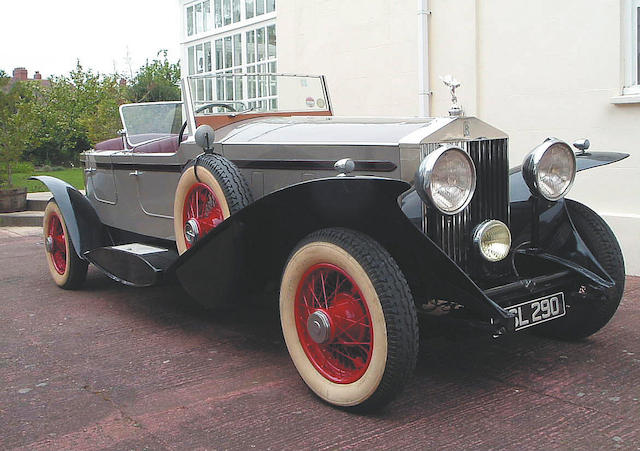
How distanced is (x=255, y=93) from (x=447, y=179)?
2214 millimetres

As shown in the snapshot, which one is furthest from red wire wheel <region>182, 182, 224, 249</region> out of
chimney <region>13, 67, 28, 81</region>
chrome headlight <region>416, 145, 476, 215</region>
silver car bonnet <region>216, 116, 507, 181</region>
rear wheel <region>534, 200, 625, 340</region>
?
chimney <region>13, 67, 28, 81</region>

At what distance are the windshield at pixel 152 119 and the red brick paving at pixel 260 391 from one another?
1503 millimetres

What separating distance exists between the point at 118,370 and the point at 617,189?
157 inches

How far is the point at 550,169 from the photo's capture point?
3.46 m

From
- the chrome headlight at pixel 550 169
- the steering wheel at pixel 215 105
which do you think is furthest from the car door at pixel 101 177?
the chrome headlight at pixel 550 169

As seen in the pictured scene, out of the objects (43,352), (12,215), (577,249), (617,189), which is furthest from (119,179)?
(12,215)

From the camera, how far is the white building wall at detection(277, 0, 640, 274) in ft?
17.6

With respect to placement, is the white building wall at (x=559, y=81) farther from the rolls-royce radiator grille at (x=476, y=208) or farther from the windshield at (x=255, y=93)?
the rolls-royce radiator grille at (x=476, y=208)

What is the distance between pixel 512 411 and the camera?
2922 mm

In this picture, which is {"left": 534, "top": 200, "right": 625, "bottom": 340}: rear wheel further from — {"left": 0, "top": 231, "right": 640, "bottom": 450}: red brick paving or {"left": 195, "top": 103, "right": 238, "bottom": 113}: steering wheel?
{"left": 195, "top": 103, "right": 238, "bottom": 113}: steering wheel

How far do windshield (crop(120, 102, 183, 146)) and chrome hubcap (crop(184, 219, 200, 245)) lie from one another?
143 centimetres

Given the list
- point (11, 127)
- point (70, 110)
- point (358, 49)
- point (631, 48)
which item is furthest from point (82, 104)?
point (631, 48)

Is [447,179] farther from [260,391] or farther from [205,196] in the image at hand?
[205,196]

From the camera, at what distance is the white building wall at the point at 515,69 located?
5.38 m
